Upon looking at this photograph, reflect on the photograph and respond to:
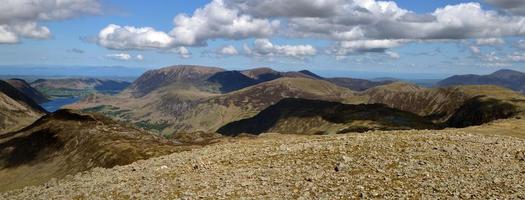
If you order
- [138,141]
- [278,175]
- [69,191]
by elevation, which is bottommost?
[138,141]

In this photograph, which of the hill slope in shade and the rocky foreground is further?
the hill slope in shade

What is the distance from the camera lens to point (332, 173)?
42938mm

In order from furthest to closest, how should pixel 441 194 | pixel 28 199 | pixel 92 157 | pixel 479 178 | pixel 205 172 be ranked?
1. pixel 92 157
2. pixel 28 199
3. pixel 205 172
4. pixel 479 178
5. pixel 441 194

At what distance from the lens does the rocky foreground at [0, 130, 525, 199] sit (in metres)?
37.5

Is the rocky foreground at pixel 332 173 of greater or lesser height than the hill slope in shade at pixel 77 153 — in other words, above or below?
above

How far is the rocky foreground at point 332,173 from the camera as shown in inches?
1477

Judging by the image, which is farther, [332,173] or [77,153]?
[77,153]

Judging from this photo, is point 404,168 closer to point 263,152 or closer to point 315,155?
point 315,155

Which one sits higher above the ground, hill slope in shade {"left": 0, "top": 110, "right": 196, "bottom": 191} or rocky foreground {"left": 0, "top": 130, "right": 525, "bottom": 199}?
rocky foreground {"left": 0, "top": 130, "right": 525, "bottom": 199}

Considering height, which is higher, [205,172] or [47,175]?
[205,172]

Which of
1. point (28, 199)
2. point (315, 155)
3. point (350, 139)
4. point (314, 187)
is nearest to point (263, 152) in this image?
point (315, 155)

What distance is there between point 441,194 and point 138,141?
130 m

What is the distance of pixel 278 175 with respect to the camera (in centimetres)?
4412

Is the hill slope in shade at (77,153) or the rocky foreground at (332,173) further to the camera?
the hill slope in shade at (77,153)
